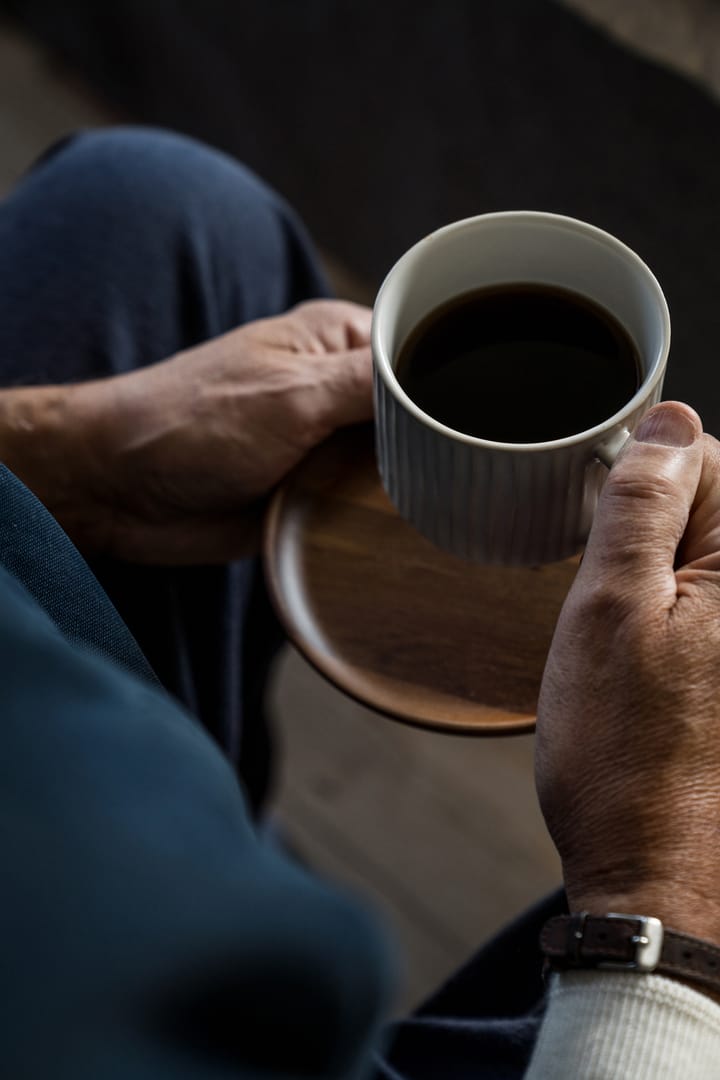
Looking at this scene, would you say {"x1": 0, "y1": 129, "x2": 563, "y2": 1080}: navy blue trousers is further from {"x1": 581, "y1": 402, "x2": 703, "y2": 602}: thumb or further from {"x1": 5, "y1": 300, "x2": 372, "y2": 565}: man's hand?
{"x1": 581, "y1": 402, "x2": 703, "y2": 602}: thumb

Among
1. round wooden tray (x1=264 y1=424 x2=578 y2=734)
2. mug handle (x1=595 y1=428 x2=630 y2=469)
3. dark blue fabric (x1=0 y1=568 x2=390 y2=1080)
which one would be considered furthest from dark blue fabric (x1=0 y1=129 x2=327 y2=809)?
dark blue fabric (x1=0 y1=568 x2=390 y2=1080)

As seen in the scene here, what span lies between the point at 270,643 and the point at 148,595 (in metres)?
0.16

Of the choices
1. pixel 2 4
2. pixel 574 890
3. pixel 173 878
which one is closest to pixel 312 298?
pixel 574 890

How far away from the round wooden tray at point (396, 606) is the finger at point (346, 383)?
4 centimetres

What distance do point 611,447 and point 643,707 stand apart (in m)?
0.11

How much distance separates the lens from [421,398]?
1.84ft

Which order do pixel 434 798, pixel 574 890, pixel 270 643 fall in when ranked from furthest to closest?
1. pixel 434 798
2. pixel 270 643
3. pixel 574 890

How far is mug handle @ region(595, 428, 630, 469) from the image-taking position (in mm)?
497

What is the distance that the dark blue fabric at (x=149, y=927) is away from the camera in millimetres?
256

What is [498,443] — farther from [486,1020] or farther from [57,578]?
[486,1020]

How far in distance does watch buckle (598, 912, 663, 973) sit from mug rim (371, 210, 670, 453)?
0.64 feet

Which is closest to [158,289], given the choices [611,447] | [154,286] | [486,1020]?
[154,286]

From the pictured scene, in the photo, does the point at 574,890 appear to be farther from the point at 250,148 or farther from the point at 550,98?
the point at 250,148

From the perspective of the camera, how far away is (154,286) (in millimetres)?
774
